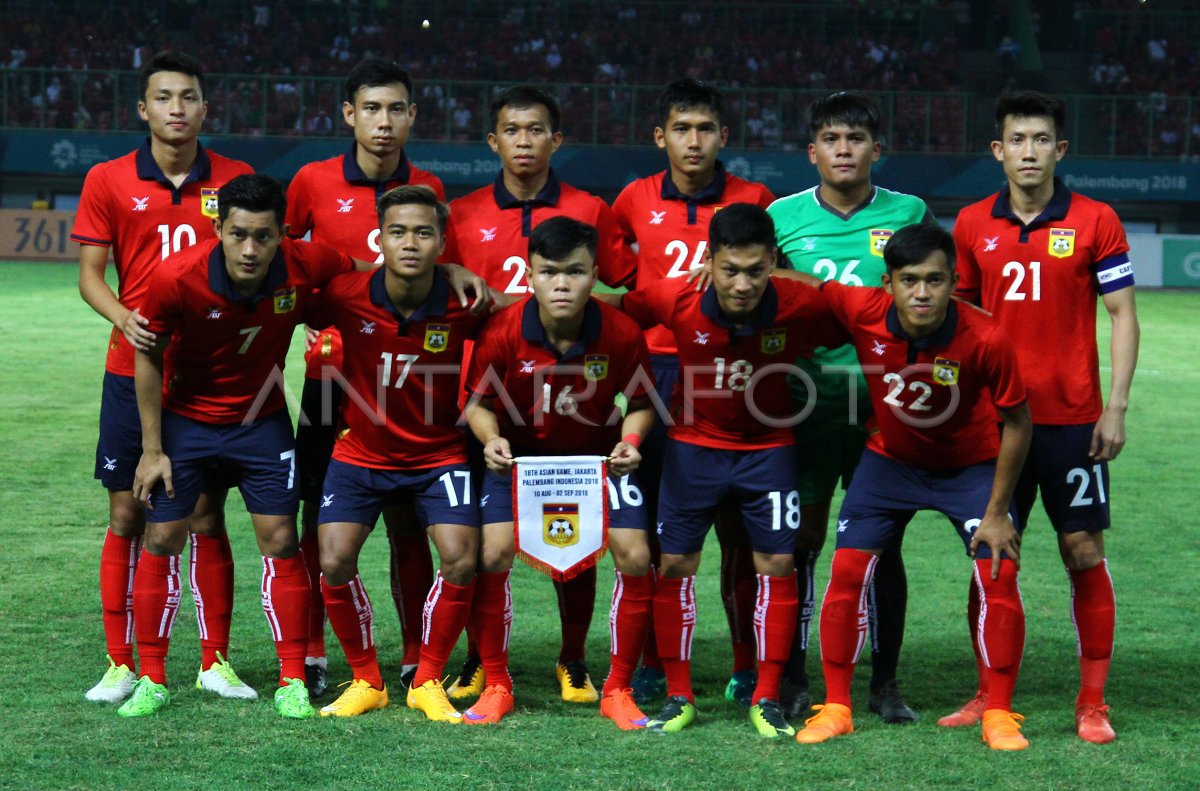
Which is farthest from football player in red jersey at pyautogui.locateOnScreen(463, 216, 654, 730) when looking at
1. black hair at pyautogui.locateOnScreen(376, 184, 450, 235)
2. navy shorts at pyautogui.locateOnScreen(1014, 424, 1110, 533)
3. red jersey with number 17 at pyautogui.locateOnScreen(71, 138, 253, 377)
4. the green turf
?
navy shorts at pyautogui.locateOnScreen(1014, 424, 1110, 533)

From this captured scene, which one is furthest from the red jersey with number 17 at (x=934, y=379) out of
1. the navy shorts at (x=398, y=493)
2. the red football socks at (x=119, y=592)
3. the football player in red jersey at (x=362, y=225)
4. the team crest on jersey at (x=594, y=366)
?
the red football socks at (x=119, y=592)

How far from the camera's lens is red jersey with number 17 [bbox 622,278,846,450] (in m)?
4.74

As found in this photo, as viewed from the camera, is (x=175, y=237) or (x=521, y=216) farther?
(x=521, y=216)

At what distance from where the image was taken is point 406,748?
4387 millimetres

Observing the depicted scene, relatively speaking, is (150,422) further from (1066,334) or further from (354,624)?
(1066,334)

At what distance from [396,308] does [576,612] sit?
134 centimetres

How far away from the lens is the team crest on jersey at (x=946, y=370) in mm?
4496

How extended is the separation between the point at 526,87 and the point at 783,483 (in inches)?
69.6

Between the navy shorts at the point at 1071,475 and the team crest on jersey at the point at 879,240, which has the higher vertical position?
the team crest on jersey at the point at 879,240

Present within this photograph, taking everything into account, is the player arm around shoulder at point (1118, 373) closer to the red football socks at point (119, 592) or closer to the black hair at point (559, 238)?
the black hair at point (559, 238)

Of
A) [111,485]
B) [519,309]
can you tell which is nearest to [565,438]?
A: [519,309]

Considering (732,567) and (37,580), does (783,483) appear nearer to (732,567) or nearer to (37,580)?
(732,567)

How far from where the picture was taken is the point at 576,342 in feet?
15.6

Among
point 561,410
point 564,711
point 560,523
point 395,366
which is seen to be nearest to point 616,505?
point 560,523
